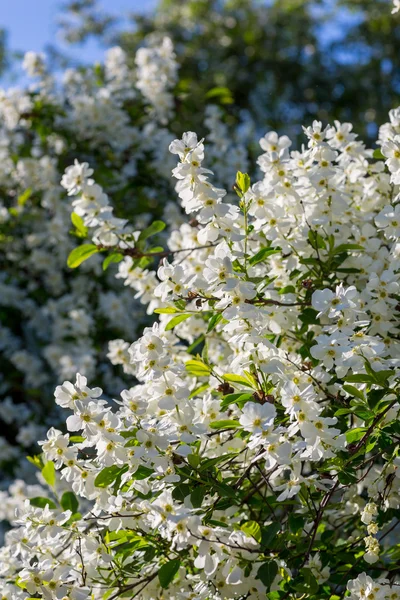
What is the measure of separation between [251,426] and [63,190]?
3026mm

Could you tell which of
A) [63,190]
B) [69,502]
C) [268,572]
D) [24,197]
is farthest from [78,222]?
[63,190]

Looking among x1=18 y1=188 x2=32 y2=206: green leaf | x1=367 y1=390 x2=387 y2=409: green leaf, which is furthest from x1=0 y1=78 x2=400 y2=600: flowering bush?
x1=18 y1=188 x2=32 y2=206: green leaf

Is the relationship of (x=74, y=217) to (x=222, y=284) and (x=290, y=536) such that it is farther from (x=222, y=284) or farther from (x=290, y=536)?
(x=290, y=536)

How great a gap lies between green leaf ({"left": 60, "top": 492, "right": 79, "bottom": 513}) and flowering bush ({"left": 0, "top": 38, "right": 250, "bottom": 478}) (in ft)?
6.12

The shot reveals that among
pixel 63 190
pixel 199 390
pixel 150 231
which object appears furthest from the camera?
pixel 63 190

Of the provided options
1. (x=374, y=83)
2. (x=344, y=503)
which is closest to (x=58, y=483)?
(x=344, y=503)

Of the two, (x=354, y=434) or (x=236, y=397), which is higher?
(x=236, y=397)

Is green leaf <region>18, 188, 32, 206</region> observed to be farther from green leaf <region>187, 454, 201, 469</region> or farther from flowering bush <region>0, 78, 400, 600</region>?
green leaf <region>187, 454, 201, 469</region>

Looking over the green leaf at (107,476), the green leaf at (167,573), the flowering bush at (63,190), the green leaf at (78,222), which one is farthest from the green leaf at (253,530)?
the flowering bush at (63,190)

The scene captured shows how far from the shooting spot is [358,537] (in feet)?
6.59

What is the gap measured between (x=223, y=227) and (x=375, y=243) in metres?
0.52

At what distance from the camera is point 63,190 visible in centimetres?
438

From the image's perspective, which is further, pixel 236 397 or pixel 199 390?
pixel 199 390

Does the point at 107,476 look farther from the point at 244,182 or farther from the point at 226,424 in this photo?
the point at 244,182
